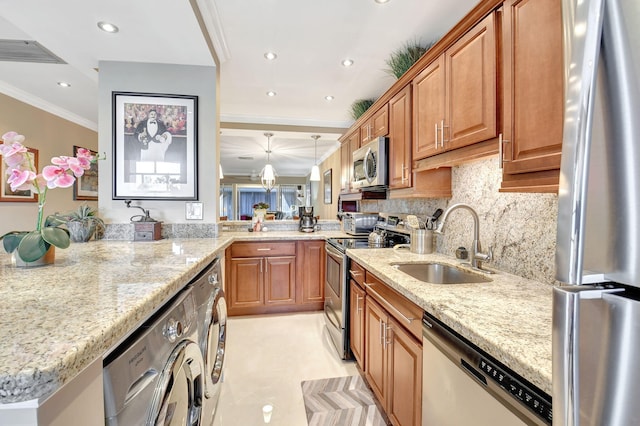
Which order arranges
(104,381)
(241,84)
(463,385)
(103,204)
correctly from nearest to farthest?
1. (104,381)
2. (463,385)
3. (103,204)
4. (241,84)

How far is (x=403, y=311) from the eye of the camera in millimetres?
1289

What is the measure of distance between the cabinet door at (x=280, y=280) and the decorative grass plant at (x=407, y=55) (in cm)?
214

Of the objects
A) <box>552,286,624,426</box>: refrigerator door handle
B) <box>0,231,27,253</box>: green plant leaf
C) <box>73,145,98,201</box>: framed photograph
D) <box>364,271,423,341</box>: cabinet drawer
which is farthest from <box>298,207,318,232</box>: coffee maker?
<box>73,145,98,201</box>: framed photograph

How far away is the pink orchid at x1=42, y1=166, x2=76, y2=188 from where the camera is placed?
44.4 inches

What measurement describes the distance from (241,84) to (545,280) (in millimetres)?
3088

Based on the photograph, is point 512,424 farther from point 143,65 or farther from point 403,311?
point 143,65

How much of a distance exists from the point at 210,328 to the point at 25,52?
2.92 m

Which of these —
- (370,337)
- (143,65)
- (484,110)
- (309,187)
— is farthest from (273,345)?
(309,187)

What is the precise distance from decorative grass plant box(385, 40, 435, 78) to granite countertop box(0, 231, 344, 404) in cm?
212

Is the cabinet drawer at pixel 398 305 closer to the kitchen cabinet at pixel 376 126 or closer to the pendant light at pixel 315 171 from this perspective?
the kitchen cabinet at pixel 376 126

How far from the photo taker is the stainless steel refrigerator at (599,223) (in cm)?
35

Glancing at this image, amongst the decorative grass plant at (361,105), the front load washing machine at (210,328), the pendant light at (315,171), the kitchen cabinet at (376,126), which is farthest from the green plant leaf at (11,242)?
the pendant light at (315,171)

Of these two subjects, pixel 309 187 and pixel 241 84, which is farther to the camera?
pixel 309 187

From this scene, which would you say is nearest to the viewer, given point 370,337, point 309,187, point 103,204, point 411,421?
point 411,421
